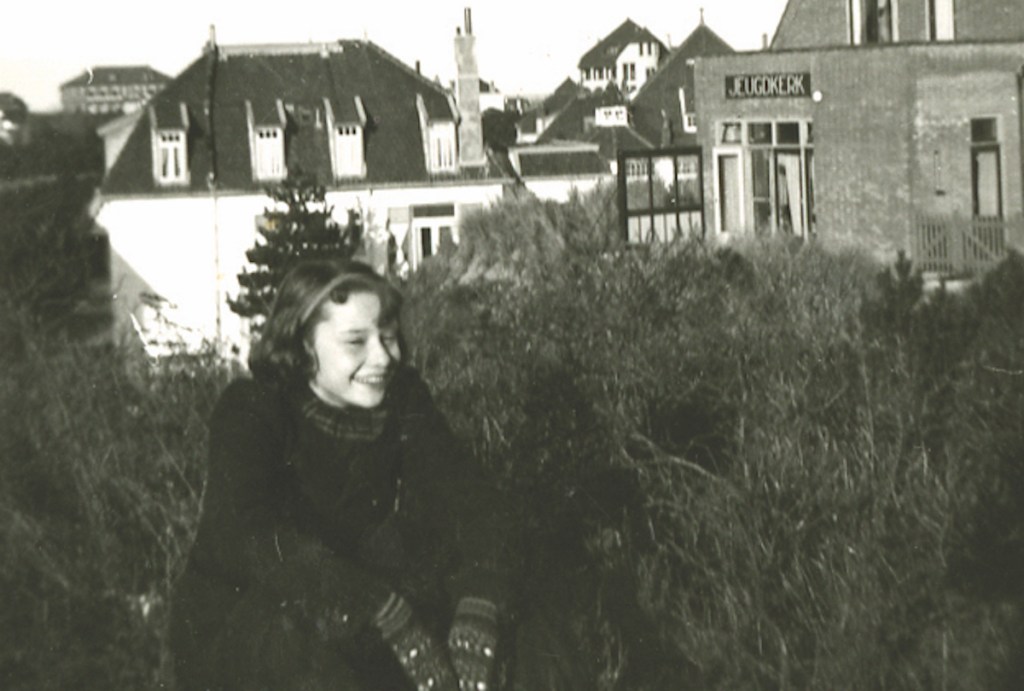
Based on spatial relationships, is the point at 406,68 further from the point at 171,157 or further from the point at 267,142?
the point at 171,157

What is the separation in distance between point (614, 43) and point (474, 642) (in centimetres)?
12120

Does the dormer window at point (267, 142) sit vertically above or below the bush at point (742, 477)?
above

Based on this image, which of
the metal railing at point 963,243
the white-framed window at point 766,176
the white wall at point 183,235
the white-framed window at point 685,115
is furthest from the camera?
the white-framed window at point 685,115

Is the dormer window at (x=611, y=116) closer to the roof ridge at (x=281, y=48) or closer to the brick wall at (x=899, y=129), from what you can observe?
the roof ridge at (x=281, y=48)

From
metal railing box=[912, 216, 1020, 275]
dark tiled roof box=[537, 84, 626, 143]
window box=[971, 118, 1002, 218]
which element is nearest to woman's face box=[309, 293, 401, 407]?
metal railing box=[912, 216, 1020, 275]

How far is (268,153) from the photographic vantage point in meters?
→ 49.7

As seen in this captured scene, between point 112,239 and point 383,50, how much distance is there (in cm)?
1072

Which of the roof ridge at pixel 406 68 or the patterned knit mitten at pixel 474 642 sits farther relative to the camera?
the roof ridge at pixel 406 68

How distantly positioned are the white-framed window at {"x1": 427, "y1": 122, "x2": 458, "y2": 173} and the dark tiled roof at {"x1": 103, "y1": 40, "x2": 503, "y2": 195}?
28 centimetres

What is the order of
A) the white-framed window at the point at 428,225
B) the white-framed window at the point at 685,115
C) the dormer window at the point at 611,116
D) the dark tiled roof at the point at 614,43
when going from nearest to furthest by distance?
the white-framed window at the point at 428,225 < the white-framed window at the point at 685,115 < the dormer window at the point at 611,116 < the dark tiled roof at the point at 614,43

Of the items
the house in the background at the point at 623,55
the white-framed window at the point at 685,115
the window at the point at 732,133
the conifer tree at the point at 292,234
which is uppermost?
the house in the background at the point at 623,55

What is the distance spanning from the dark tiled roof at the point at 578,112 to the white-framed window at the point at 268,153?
22830 millimetres

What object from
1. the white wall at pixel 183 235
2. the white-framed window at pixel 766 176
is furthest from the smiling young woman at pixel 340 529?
the white wall at pixel 183 235

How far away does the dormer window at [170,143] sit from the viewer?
160 feet
